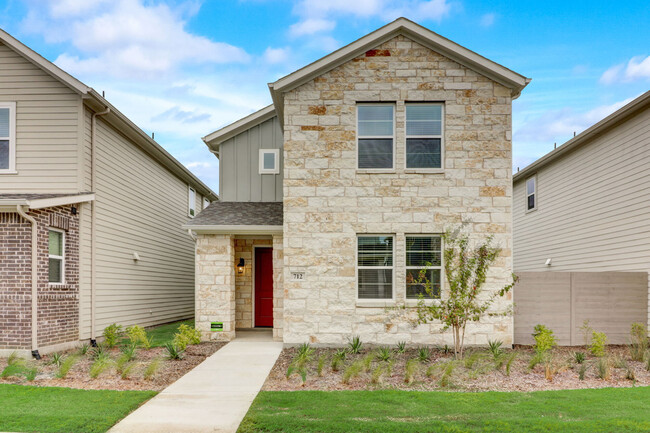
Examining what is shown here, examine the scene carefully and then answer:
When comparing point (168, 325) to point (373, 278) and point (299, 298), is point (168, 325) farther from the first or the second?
point (373, 278)

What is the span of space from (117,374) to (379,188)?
20.7 feet

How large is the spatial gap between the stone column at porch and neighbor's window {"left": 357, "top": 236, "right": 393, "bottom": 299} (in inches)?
A: 127

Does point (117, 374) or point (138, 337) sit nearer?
point (117, 374)

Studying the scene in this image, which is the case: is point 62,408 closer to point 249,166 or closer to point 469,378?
point 469,378

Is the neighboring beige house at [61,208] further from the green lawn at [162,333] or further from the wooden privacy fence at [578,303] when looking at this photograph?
the wooden privacy fence at [578,303]

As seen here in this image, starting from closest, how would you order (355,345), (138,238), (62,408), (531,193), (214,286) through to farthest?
(62,408), (355,345), (214,286), (138,238), (531,193)

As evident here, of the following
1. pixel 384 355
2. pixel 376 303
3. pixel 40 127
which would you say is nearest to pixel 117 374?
pixel 384 355

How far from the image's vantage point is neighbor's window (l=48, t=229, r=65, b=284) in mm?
11250

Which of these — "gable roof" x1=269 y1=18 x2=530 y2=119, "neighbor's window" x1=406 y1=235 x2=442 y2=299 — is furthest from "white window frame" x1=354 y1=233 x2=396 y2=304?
"gable roof" x1=269 y1=18 x2=530 y2=119

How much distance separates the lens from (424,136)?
12055 mm

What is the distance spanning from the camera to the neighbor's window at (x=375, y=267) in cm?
1185

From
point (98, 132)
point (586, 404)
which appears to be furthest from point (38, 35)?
point (586, 404)

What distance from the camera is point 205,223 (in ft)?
42.4

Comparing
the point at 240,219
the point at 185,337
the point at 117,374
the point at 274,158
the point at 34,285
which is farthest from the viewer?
the point at 274,158
